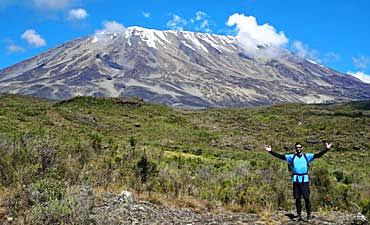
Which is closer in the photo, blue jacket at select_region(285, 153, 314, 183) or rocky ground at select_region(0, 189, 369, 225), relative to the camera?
rocky ground at select_region(0, 189, 369, 225)

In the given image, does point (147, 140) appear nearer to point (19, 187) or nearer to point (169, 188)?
point (169, 188)

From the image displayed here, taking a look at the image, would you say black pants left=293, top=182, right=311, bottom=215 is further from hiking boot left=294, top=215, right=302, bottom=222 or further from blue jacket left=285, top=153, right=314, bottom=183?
hiking boot left=294, top=215, right=302, bottom=222

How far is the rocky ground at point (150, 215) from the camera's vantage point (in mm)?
8102

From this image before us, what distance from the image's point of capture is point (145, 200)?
→ 10688 mm

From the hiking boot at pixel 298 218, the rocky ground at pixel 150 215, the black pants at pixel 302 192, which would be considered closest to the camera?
the rocky ground at pixel 150 215

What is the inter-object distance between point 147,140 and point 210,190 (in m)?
22.3

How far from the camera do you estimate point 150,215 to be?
31.0ft

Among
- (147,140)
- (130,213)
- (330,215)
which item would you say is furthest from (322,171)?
(147,140)

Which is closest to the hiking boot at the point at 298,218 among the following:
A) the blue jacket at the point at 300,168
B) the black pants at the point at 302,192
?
the black pants at the point at 302,192

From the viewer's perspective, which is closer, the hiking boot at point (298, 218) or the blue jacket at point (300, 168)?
the hiking boot at point (298, 218)

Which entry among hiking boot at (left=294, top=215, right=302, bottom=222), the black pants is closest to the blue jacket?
the black pants

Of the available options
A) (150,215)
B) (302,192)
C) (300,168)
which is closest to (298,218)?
(302,192)

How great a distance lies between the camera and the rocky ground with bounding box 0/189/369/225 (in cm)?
810

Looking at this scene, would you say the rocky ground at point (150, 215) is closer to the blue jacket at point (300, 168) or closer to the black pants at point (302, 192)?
the black pants at point (302, 192)
